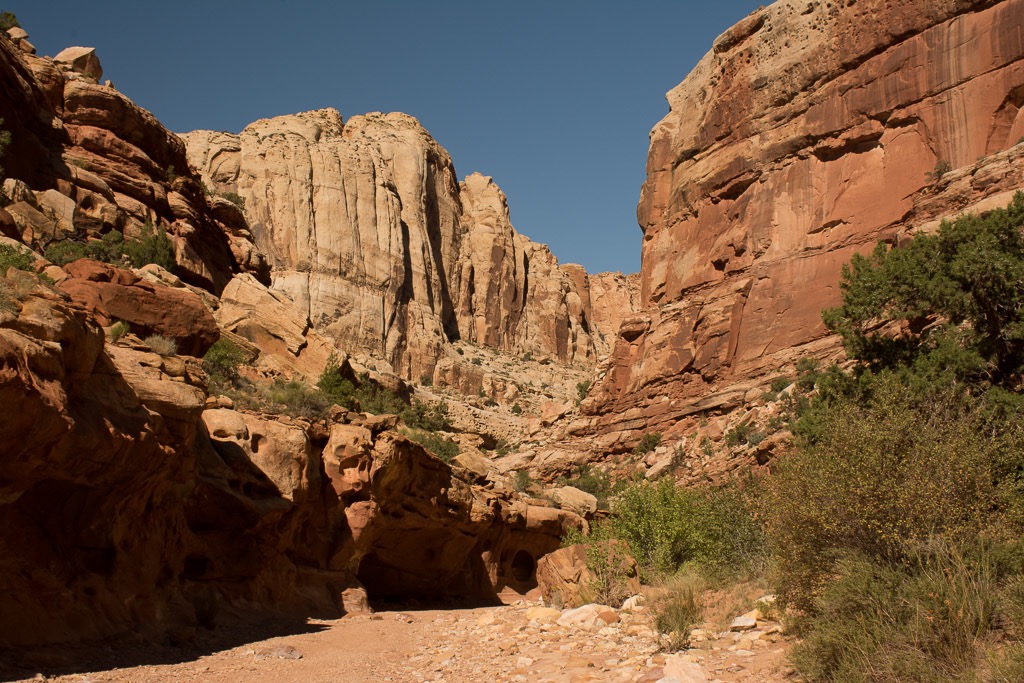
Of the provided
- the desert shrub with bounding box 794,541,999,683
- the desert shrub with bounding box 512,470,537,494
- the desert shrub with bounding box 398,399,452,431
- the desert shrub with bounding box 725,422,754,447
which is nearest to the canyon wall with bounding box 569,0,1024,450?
the desert shrub with bounding box 725,422,754,447

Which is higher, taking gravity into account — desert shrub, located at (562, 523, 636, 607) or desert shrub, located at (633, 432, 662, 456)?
desert shrub, located at (633, 432, 662, 456)

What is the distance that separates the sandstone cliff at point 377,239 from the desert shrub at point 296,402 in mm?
43671

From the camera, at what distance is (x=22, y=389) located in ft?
29.5

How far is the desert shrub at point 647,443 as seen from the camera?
132 ft

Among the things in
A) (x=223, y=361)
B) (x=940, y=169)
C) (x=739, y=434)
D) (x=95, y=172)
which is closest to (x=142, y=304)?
(x=223, y=361)

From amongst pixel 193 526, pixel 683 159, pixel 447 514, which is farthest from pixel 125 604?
pixel 683 159

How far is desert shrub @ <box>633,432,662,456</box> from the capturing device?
4028 cm

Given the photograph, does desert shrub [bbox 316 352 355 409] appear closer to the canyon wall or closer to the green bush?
the green bush

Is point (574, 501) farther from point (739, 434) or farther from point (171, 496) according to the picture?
point (171, 496)

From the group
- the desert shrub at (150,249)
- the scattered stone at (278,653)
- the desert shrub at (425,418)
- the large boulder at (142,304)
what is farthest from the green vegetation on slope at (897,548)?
the desert shrub at (425,418)

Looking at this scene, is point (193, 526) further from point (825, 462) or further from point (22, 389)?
point (825, 462)

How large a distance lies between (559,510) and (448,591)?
16.6 feet

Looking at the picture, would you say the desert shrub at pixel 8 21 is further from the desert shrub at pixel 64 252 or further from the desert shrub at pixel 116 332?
the desert shrub at pixel 116 332

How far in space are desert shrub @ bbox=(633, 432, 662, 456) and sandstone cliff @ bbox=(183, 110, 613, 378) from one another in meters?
30.8
